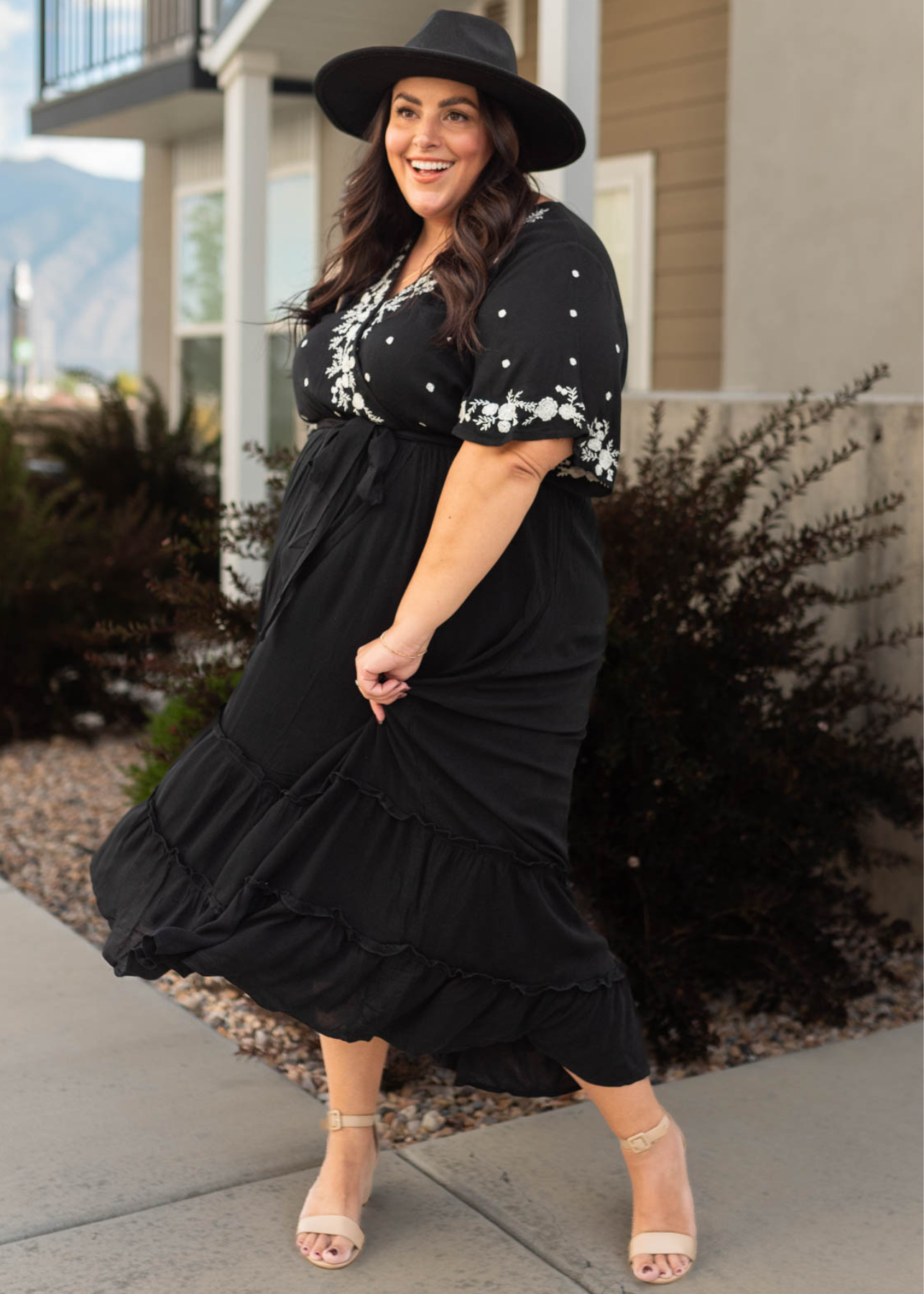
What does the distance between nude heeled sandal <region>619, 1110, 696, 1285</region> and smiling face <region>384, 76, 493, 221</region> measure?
1510 mm

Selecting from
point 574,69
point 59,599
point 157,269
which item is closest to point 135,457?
point 59,599

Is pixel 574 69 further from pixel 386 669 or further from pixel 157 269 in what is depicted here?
pixel 157 269

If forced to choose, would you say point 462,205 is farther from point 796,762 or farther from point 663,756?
point 796,762

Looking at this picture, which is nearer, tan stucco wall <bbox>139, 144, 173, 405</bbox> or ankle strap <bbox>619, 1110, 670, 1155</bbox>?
ankle strap <bbox>619, 1110, 670, 1155</bbox>

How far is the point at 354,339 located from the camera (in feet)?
7.52

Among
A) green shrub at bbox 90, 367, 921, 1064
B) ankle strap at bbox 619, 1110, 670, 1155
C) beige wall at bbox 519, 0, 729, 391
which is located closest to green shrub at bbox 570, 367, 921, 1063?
green shrub at bbox 90, 367, 921, 1064

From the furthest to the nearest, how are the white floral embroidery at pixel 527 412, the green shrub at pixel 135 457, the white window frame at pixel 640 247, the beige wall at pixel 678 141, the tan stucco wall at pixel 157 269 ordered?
1. the tan stucco wall at pixel 157 269
2. the green shrub at pixel 135 457
3. the white window frame at pixel 640 247
4. the beige wall at pixel 678 141
5. the white floral embroidery at pixel 527 412

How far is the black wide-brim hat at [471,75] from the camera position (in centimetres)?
221

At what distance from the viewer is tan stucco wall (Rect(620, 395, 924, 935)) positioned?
12.4 feet

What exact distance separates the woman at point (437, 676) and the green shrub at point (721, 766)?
93 centimetres

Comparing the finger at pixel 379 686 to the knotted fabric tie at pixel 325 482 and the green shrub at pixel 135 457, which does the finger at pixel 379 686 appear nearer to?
the knotted fabric tie at pixel 325 482

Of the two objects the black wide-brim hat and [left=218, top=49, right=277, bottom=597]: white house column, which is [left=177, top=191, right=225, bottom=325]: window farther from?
the black wide-brim hat

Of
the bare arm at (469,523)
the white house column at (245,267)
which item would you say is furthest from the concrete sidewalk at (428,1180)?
the white house column at (245,267)

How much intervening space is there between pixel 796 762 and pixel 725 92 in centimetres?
451
